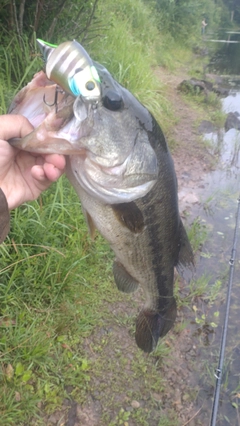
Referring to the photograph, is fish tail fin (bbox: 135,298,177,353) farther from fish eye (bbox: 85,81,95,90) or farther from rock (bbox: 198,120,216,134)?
rock (bbox: 198,120,216,134)

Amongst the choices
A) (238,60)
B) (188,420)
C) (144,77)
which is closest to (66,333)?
(188,420)

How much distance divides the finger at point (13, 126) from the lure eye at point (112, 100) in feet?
1.04

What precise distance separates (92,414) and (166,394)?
2.01ft

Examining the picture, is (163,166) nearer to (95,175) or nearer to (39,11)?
(95,175)

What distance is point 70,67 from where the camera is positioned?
1.29 metres

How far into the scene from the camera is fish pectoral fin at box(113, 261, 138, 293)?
2151mm

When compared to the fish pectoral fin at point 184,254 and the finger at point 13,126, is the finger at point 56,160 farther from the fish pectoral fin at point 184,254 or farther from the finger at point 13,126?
the fish pectoral fin at point 184,254

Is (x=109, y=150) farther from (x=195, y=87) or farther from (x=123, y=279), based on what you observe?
(x=195, y=87)

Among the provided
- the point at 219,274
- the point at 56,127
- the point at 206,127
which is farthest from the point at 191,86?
the point at 56,127

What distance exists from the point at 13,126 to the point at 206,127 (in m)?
7.12

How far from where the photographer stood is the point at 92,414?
8.71 feet

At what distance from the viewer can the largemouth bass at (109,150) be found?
1378 mm

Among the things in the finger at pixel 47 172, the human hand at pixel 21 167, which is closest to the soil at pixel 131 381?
the human hand at pixel 21 167

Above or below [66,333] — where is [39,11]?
above
